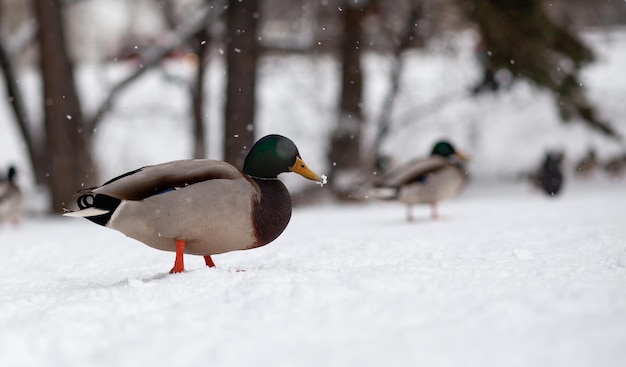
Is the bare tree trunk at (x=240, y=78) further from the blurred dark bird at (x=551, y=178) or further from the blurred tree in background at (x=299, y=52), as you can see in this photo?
the blurred dark bird at (x=551, y=178)

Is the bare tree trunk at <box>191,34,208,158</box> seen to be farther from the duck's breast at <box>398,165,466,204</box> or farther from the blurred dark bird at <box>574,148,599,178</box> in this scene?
the duck's breast at <box>398,165,466,204</box>

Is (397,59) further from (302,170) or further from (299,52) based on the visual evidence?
(302,170)

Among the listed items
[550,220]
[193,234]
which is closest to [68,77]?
[550,220]

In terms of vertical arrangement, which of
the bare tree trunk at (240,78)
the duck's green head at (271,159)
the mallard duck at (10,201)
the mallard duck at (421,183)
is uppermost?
the bare tree trunk at (240,78)

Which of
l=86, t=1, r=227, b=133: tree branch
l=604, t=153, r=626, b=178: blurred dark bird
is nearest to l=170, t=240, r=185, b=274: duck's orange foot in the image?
l=86, t=1, r=227, b=133: tree branch

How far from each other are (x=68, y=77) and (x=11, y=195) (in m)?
2.65

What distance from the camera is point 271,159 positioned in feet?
18.0

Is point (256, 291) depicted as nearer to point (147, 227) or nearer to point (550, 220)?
point (147, 227)

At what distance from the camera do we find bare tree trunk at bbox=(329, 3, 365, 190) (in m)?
16.2

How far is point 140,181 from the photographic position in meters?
5.16

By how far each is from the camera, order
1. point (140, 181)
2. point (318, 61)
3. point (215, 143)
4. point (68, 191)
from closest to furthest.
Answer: point (140, 181), point (68, 191), point (318, 61), point (215, 143)

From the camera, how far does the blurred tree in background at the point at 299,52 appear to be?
1262 cm

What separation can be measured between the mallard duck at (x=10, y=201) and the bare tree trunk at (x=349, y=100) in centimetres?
612

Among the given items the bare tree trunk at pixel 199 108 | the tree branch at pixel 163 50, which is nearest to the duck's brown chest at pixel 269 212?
the tree branch at pixel 163 50
